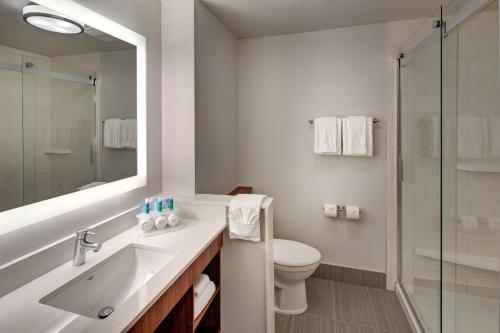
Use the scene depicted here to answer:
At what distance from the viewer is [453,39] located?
1.50 meters

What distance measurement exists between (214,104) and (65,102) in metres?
1.11

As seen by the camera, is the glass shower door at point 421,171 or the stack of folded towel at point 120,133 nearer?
the stack of folded towel at point 120,133

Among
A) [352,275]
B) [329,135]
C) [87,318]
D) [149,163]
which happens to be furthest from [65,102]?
[352,275]

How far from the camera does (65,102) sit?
123 cm

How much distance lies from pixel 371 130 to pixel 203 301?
187cm

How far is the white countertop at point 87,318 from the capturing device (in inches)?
31.2

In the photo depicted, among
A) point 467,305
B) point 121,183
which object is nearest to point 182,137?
point 121,183

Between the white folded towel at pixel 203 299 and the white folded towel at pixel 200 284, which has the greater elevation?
the white folded towel at pixel 200 284

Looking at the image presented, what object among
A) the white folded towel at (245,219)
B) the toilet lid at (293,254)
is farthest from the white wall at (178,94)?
the toilet lid at (293,254)

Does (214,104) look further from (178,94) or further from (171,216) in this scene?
(171,216)

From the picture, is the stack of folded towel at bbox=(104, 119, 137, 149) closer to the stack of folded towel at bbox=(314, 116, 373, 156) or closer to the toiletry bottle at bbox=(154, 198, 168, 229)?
the toiletry bottle at bbox=(154, 198, 168, 229)

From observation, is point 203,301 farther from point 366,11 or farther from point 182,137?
point 366,11

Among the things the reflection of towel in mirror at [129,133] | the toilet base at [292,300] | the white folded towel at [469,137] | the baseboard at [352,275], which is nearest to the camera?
the white folded towel at [469,137]

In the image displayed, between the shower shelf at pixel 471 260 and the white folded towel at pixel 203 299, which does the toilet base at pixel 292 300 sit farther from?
the shower shelf at pixel 471 260
